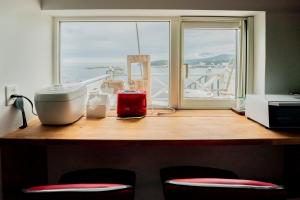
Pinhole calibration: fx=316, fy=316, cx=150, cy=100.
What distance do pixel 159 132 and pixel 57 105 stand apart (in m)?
0.54

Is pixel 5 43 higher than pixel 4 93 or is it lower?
higher

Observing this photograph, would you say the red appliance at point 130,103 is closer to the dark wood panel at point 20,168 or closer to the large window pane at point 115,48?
the large window pane at point 115,48

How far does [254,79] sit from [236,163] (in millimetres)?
590

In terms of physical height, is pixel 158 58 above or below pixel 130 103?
above

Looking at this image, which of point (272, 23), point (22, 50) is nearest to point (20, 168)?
point (22, 50)

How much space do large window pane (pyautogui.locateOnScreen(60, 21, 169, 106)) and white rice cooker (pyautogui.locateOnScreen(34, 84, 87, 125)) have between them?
57 cm

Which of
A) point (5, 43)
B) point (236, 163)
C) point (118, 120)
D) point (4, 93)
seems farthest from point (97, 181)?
point (236, 163)

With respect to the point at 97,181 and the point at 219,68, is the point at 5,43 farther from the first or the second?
the point at 219,68

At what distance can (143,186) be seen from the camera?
2.03 m

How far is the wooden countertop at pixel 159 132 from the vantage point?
1431 millimetres

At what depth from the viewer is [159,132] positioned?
1.57m

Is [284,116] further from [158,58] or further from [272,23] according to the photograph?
[158,58]

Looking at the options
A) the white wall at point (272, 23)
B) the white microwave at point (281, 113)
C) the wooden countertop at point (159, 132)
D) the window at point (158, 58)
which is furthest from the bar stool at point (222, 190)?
the window at point (158, 58)

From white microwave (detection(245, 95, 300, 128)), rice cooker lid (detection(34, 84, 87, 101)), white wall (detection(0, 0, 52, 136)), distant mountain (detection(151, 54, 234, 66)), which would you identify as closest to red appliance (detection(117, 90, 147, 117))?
rice cooker lid (detection(34, 84, 87, 101))
